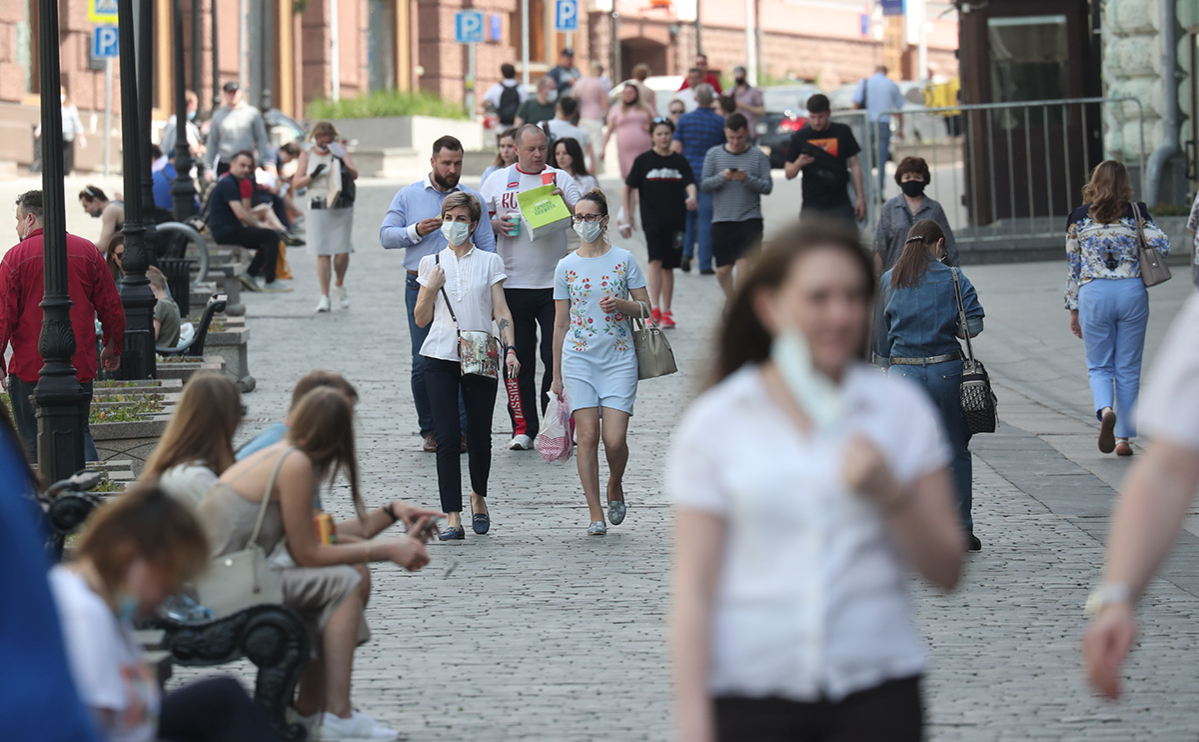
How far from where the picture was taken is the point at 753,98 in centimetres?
2550

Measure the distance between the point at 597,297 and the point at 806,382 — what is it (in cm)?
587

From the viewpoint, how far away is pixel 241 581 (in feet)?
16.7

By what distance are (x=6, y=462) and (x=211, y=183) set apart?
2171cm

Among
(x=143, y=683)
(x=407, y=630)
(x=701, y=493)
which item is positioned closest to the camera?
(x=701, y=493)

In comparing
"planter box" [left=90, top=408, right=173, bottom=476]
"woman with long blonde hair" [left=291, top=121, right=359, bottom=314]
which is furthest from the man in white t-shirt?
"woman with long blonde hair" [left=291, top=121, right=359, bottom=314]

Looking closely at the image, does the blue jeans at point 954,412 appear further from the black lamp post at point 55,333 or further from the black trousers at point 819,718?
the black trousers at point 819,718

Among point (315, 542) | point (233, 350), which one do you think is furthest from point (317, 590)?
point (233, 350)

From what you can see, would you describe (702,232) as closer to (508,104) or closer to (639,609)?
(508,104)

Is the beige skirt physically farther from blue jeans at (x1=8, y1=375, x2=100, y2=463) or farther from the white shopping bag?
blue jeans at (x1=8, y1=375, x2=100, y2=463)

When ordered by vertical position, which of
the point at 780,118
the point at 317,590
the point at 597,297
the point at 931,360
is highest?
the point at 780,118

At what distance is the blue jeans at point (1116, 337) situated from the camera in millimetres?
10492

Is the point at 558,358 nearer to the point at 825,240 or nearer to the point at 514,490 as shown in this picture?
the point at 514,490

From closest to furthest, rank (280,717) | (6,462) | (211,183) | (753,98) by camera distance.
Result: (6,462) < (280,717) < (211,183) < (753,98)

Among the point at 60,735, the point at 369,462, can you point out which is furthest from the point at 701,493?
the point at 369,462
